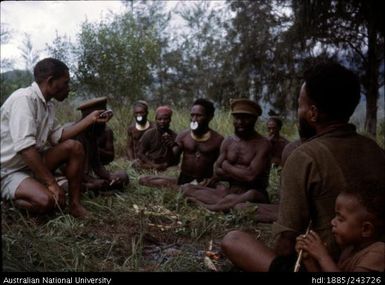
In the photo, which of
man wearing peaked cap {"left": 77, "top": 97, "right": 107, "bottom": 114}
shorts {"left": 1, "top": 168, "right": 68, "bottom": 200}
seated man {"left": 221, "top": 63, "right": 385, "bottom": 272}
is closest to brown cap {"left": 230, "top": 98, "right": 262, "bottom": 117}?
man wearing peaked cap {"left": 77, "top": 97, "right": 107, "bottom": 114}

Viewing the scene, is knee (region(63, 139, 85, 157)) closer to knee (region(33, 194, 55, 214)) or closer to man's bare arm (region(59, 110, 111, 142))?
man's bare arm (region(59, 110, 111, 142))

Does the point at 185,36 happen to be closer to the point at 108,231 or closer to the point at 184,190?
the point at 184,190

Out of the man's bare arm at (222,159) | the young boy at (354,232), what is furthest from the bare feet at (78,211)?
the young boy at (354,232)

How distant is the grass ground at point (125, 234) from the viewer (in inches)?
119

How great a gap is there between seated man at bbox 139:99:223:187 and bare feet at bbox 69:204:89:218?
71.3 inches

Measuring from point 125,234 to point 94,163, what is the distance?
1.81 metres

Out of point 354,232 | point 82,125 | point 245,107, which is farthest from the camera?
point 245,107

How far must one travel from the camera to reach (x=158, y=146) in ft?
24.4

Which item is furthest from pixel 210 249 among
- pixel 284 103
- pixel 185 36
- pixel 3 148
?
pixel 185 36

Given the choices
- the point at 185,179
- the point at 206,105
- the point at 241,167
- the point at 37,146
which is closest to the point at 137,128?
the point at 185,179

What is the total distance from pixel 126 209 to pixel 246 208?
118 cm

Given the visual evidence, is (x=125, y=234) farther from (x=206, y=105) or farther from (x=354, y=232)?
(x=206, y=105)

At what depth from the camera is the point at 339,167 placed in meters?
2.16

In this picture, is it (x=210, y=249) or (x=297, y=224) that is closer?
(x=297, y=224)
